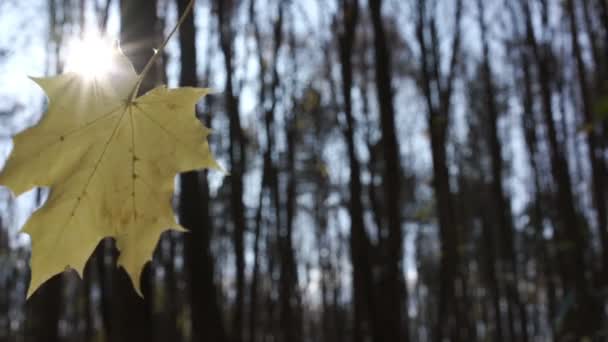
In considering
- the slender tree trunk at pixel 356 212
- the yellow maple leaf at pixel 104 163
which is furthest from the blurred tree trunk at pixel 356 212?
the yellow maple leaf at pixel 104 163

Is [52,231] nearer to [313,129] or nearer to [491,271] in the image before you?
[491,271]

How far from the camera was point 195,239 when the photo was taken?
288 cm

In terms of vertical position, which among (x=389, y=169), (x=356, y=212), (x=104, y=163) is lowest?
(x=104, y=163)

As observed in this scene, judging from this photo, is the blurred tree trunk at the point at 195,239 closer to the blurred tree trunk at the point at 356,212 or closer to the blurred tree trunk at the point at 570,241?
the blurred tree trunk at the point at 356,212

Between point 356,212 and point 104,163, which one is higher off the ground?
point 356,212

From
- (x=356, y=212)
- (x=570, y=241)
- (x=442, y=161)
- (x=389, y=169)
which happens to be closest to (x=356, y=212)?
(x=356, y=212)

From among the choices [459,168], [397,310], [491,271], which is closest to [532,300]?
[459,168]

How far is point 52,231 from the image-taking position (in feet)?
2.48

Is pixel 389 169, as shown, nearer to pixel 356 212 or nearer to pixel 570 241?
pixel 356 212

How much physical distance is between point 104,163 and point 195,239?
208 cm

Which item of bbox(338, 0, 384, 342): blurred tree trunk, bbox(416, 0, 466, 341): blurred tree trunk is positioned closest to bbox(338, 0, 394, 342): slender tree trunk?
bbox(338, 0, 384, 342): blurred tree trunk

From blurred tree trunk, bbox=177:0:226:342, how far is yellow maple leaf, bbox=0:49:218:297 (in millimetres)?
2055

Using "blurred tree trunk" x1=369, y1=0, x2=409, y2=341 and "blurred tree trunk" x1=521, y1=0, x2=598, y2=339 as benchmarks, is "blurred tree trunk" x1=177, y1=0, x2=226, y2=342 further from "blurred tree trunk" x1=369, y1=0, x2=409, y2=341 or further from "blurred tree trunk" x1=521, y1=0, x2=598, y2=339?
"blurred tree trunk" x1=521, y1=0, x2=598, y2=339

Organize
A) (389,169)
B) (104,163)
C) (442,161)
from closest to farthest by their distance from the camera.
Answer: (104,163)
(389,169)
(442,161)
